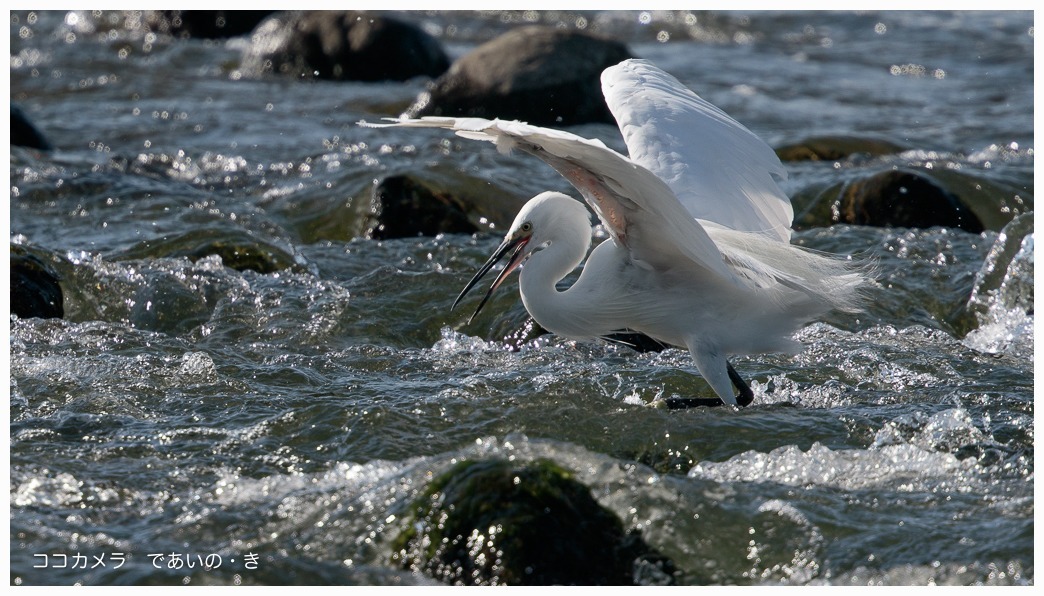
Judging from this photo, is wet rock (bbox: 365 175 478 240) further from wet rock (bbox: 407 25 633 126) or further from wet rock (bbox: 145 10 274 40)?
wet rock (bbox: 145 10 274 40)

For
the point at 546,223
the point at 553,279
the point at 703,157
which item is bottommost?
the point at 553,279

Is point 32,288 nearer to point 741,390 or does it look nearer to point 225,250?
point 225,250

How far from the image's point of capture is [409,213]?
26.3ft

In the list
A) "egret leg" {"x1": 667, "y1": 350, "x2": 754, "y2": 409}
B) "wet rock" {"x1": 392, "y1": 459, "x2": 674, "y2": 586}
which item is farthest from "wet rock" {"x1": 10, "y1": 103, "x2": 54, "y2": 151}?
"wet rock" {"x1": 392, "y1": 459, "x2": 674, "y2": 586}

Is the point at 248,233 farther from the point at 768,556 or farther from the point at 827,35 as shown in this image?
the point at 827,35

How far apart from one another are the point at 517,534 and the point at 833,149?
7.36 meters

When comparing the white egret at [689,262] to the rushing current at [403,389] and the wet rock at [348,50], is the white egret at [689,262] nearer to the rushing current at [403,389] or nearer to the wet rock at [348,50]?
the rushing current at [403,389]

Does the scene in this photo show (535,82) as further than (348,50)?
No

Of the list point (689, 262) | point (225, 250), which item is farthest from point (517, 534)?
point (225, 250)

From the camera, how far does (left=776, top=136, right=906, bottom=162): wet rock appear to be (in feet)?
32.7

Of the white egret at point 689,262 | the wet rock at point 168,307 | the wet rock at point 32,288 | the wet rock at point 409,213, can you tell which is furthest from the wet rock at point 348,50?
the white egret at point 689,262

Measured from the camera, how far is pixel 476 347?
6.15 meters

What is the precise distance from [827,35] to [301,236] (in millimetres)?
11343

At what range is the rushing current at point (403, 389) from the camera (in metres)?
3.85
